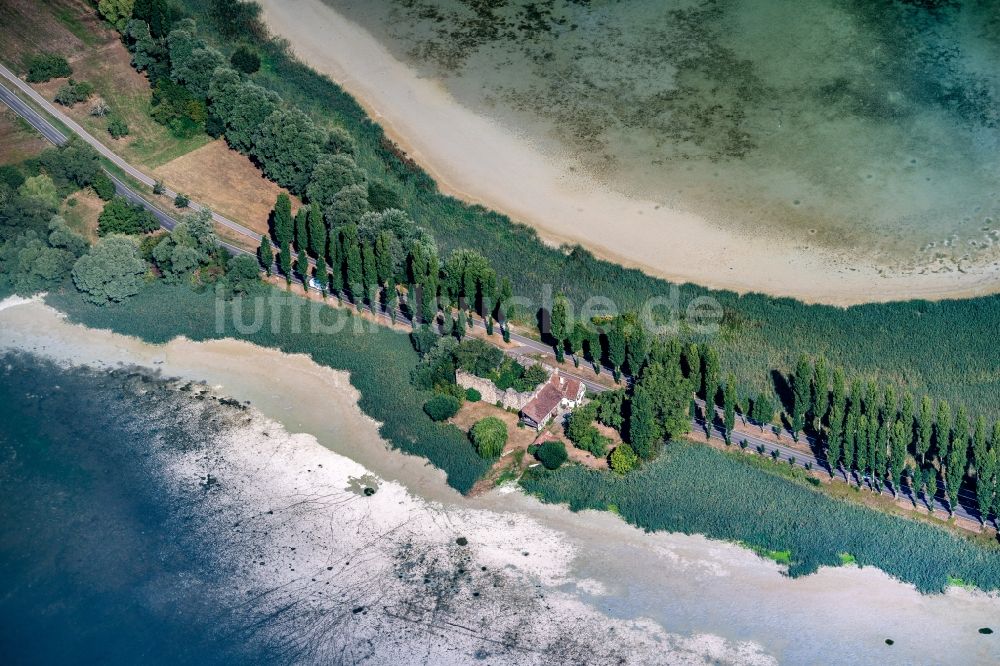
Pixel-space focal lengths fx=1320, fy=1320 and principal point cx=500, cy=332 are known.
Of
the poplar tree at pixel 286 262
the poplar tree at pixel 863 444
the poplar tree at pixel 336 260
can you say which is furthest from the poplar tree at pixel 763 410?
the poplar tree at pixel 286 262

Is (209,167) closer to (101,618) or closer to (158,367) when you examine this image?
(158,367)

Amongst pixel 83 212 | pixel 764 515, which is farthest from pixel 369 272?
pixel 764 515

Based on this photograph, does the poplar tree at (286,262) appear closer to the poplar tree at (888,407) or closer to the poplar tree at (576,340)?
the poplar tree at (576,340)

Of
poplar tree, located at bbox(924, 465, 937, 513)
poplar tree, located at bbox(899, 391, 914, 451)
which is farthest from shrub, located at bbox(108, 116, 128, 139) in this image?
poplar tree, located at bbox(924, 465, 937, 513)

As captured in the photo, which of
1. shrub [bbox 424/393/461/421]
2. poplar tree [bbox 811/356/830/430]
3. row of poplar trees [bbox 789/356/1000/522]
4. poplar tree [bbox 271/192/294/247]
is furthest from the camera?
poplar tree [bbox 271/192/294/247]

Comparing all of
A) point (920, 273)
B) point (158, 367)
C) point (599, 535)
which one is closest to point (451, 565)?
point (599, 535)

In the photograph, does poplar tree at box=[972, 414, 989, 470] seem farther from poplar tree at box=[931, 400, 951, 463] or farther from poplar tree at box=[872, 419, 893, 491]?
poplar tree at box=[872, 419, 893, 491]
